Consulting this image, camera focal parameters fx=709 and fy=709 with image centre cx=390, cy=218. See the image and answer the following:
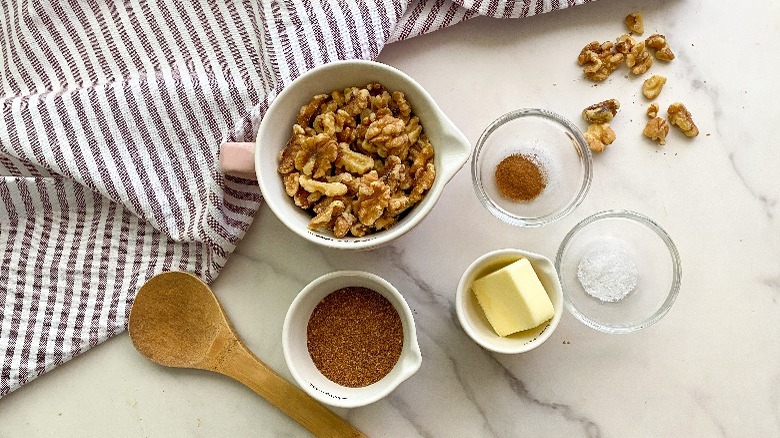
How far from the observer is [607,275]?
122 centimetres

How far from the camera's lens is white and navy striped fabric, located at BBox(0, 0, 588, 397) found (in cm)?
118

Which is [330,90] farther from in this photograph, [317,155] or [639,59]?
[639,59]

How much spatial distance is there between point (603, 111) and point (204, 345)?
2.60 feet

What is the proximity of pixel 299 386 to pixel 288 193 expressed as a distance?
1.13 feet

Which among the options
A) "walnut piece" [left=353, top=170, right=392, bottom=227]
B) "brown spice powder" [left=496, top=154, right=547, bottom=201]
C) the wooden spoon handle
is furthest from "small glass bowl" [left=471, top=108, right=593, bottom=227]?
the wooden spoon handle

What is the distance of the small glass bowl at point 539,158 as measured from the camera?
1.21 meters

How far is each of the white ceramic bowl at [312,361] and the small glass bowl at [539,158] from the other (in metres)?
0.23

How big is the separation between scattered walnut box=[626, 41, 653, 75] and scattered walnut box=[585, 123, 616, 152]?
0.37 feet

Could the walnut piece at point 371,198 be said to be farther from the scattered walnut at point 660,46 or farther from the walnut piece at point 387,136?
the scattered walnut at point 660,46

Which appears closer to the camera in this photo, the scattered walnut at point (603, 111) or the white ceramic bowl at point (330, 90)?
the white ceramic bowl at point (330, 90)

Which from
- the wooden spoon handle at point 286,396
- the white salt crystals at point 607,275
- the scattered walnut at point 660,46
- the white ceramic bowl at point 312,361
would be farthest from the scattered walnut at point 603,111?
the wooden spoon handle at point 286,396

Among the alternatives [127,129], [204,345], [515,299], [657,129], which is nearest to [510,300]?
[515,299]

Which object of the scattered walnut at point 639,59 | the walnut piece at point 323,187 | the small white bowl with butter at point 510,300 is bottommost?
the small white bowl with butter at point 510,300

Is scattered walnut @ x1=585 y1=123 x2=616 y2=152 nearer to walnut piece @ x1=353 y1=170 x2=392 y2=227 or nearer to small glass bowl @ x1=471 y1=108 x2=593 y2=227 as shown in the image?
small glass bowl @ x1=471 y1=108 x2=593 y2=227
